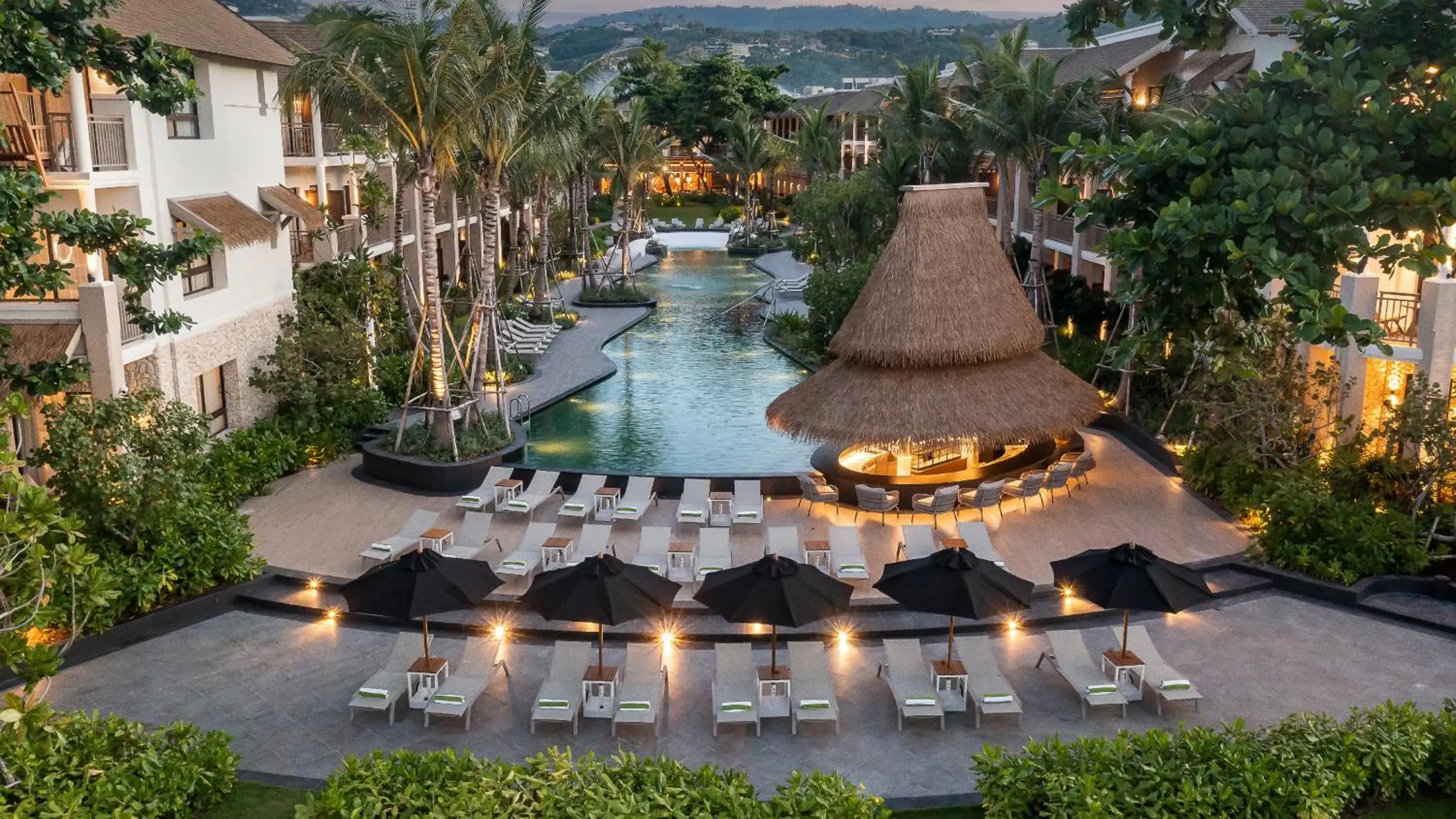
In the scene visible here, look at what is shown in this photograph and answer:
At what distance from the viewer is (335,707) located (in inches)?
510

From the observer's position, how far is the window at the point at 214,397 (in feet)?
70.9

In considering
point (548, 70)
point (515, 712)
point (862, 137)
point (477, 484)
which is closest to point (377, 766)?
point (515, 712)

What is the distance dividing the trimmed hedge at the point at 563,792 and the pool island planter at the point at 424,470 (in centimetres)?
1082

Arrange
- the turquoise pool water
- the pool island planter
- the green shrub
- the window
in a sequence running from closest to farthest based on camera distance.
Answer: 1. the green shrub
2. the pool island planter
3. the window
4. the turquoise pool water

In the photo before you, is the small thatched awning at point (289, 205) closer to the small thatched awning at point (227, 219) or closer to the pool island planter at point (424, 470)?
the small thatched awning at point (227, 219)

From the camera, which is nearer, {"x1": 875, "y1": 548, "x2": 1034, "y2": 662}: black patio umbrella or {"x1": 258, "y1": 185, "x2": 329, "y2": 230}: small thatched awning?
{"x1": 875, "y1": 548, "x2": 1034, "y2": 662}: black patio umbrella

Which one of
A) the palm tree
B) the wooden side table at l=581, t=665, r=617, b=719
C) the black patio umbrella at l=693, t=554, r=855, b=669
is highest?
the palm tree

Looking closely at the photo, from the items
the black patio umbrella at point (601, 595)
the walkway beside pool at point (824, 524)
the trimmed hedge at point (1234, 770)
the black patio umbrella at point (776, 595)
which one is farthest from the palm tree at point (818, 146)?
the trimmed hedge at point (1234, 770)

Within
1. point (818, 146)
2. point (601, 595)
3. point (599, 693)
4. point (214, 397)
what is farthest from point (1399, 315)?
point (818, 146)

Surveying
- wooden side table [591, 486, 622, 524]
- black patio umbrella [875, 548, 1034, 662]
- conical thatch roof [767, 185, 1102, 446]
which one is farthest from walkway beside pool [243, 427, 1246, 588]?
black patio umbrella [875, 548, 1034, 662]

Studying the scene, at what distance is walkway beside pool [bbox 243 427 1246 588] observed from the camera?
681 inches

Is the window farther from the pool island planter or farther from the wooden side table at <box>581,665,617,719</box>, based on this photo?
the wooden side table at <box>581,665,617,719</box>

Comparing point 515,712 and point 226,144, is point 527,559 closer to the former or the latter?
point 515,712

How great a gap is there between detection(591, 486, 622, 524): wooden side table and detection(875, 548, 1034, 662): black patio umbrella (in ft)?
22.9
